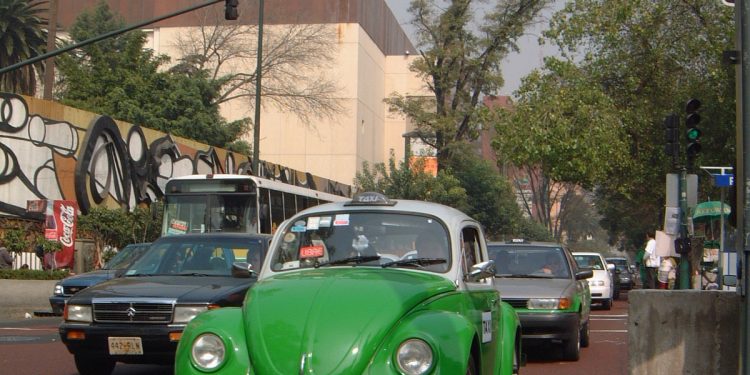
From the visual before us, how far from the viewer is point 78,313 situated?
1034 cm

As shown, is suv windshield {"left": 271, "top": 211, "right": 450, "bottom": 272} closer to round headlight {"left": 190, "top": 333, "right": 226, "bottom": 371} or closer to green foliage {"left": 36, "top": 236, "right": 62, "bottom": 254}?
round headlight {"left": 190, "top": 333, "right": 226, "bottom": 371}

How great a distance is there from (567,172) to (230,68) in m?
30.8

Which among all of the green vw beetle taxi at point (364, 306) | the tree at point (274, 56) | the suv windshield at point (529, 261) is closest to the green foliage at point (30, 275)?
the suv windshield at point (529, 261)

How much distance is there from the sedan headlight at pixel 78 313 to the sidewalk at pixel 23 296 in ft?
42.5

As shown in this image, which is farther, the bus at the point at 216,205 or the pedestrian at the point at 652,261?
the pedestrian at the point at 652,261

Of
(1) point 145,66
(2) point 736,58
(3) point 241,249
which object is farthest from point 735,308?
(1) point 145,66

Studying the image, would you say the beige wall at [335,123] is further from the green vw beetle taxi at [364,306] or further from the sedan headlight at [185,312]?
the green vw beetle taxi at [364,306]

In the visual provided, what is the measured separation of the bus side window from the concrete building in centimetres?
3313

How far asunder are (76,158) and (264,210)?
9.55 m

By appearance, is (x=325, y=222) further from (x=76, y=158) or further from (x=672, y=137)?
(x=76, y=158)

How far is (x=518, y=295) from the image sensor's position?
13.3m

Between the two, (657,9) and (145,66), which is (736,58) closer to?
(657,9)

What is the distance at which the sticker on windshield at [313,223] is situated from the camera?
7750mm

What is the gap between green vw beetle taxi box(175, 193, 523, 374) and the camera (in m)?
6.02
